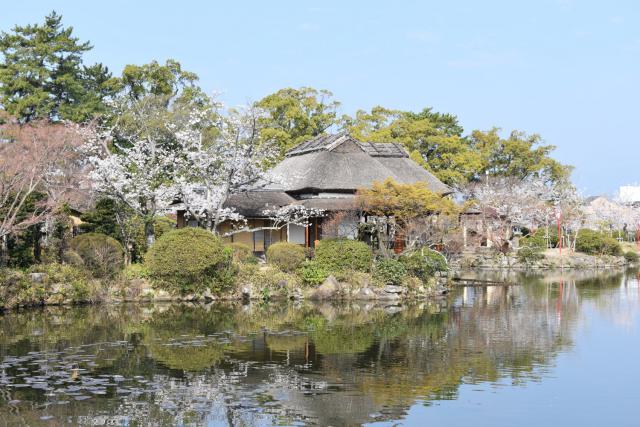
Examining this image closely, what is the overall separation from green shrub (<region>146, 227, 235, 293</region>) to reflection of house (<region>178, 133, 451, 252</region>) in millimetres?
5629

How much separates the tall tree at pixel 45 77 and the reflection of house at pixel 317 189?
12059 millimetres

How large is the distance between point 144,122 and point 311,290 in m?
13.0

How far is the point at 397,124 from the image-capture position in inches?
2036

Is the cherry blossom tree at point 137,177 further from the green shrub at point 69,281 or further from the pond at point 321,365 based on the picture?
the pond at point 321,365

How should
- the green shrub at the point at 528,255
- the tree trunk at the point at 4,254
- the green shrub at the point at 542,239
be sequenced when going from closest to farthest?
the tree trunk at the point at 4,254
the green shrub at the point at 528,255
the green shrub at the point at 542,239

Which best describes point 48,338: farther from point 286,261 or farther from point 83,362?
point 286,261

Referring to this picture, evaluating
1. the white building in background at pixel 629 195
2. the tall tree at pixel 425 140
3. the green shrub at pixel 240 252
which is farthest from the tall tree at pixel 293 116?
the white building in background at pixel 629 195

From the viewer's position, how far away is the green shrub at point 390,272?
2808 cm

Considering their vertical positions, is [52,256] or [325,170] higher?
[325,170]

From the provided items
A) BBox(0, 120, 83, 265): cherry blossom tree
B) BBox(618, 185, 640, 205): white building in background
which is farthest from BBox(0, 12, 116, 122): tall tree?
BBox(618, 185, 640, 205): white building in background

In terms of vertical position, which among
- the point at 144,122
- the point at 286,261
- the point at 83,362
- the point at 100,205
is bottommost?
the point at 83,362

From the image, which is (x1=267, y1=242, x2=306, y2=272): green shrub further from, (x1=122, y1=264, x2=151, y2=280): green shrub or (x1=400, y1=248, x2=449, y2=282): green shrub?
(x1=122, y1=264, x2=151, y2=280): green shrub

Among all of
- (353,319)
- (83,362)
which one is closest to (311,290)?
(353,319)

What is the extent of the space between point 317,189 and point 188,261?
9.25 metres
